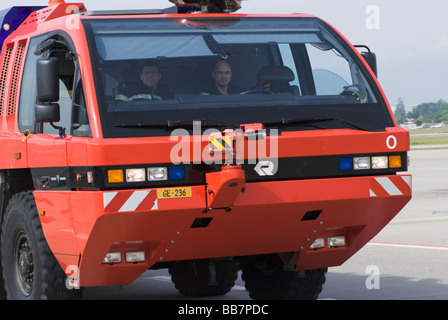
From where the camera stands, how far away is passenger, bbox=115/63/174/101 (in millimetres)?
6977

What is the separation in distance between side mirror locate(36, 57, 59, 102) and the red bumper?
73 centimetres

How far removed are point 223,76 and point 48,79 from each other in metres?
1.37

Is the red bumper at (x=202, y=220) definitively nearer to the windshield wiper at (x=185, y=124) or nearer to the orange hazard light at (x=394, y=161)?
the orange hazard light at (x=394, y=161)

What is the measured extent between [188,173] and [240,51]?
4.80 ft

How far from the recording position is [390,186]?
734 cm

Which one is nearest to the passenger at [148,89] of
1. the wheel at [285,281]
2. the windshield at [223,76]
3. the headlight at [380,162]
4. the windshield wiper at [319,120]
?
the windshield at [223,76]

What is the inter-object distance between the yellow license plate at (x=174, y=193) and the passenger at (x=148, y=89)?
0.75 m

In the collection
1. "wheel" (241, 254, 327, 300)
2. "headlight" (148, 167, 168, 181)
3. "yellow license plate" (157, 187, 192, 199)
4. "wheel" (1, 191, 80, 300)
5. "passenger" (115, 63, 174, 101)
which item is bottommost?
"wheel" (241, 254, 327, 300)

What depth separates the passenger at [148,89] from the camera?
6.98 metres

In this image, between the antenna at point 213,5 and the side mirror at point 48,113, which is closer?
the side mirror at point 48,113

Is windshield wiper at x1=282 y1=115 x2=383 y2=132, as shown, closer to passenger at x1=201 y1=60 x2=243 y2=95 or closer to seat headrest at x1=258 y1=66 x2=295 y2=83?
passenger at x1=201 y1=60 x2=243 y2=95

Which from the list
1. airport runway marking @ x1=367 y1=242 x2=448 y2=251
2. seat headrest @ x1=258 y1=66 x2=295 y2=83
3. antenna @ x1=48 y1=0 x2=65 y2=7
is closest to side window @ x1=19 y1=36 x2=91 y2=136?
antenna @ x1=48 y1=0 x2=65 y2=7

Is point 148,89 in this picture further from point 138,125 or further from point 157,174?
point 157,174

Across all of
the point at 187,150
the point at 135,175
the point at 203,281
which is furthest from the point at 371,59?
the point at 203,281
